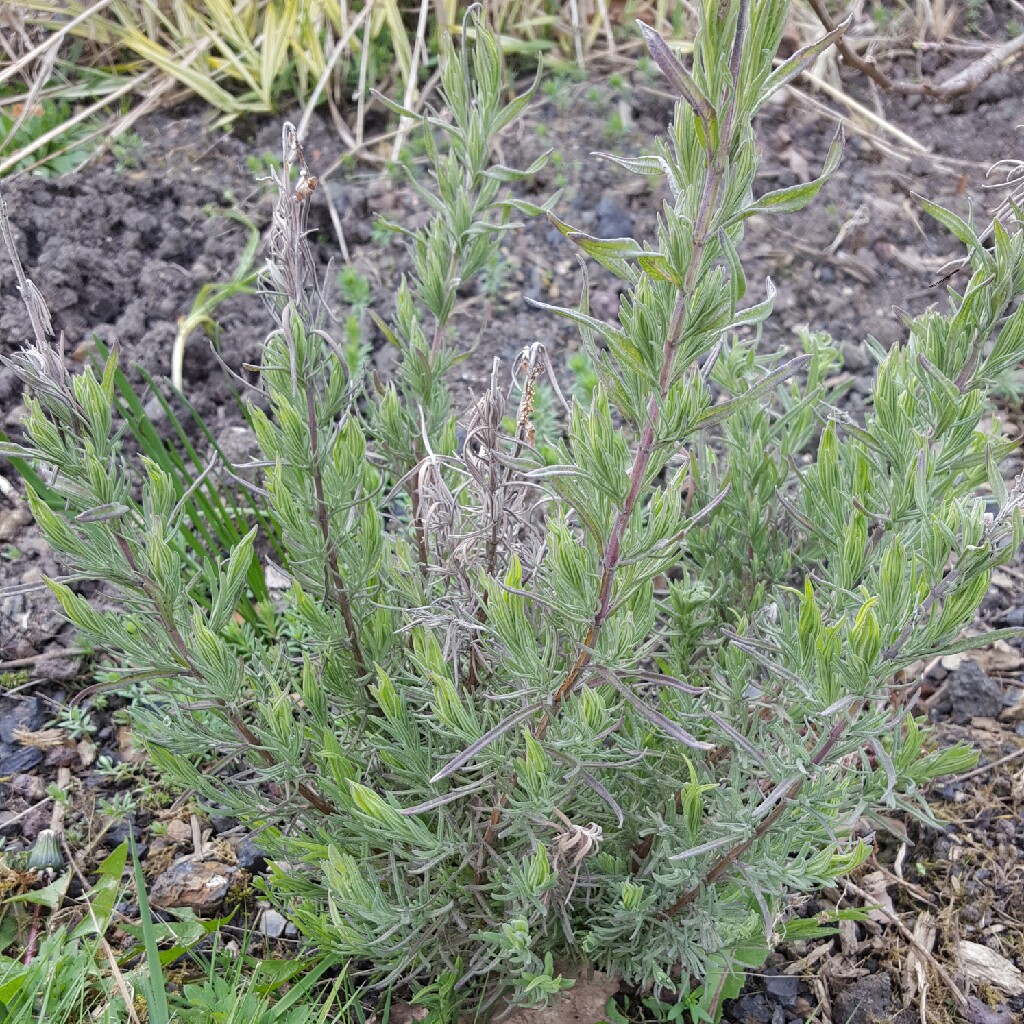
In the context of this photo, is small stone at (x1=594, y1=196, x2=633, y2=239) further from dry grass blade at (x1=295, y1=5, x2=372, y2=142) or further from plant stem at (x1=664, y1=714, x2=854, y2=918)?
plant stem at (x1=664, y1=714, x2=854, y2=918)

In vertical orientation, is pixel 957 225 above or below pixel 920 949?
above

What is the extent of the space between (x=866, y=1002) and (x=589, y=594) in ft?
4.29

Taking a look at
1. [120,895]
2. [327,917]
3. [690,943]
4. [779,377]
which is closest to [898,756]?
[690,943]

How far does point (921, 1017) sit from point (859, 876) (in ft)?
1.10

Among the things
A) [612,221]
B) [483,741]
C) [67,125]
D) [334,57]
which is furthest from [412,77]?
[483,741]

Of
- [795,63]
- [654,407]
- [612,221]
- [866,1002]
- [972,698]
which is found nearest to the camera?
[795,63]

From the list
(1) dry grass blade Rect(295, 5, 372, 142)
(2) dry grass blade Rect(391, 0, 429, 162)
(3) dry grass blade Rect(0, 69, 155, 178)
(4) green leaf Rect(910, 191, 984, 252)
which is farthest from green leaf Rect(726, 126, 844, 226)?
(3) dry grass blade Rect(0, 69, 155, 178)

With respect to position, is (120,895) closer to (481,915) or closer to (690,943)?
(481,915)

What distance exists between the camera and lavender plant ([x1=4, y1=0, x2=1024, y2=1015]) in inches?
48.8

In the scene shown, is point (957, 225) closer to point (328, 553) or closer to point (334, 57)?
point (328, 553)

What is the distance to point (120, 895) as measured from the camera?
220 cm

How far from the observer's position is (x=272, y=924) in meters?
2.15

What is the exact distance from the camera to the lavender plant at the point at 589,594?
1239 millimetres

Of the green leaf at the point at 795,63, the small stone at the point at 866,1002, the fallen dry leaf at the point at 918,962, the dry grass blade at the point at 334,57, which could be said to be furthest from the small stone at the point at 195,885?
the dry grass blade at the point at 334,57
